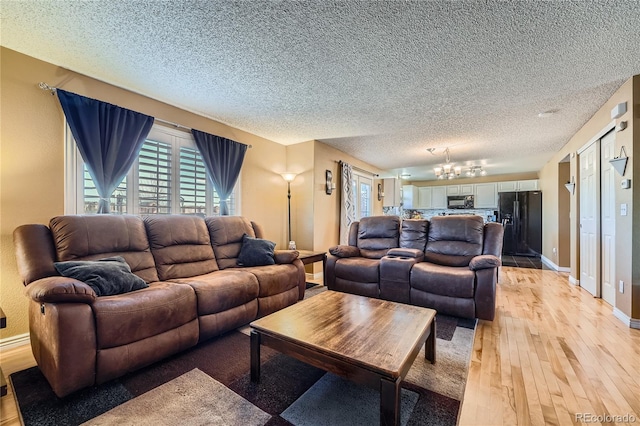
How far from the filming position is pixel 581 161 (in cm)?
403

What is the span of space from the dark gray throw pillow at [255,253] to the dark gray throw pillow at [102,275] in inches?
45.0

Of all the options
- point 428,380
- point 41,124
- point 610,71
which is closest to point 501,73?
point 610,71

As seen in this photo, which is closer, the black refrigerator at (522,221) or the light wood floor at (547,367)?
the light wood floor at (547,367)

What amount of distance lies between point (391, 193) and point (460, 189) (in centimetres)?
283

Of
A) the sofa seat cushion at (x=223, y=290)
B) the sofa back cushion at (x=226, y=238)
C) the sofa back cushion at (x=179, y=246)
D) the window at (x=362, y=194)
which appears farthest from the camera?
the window at (x=362, y=194)

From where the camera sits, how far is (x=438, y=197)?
28.8 ft

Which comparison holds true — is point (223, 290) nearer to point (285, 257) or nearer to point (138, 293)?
point (138, 293)

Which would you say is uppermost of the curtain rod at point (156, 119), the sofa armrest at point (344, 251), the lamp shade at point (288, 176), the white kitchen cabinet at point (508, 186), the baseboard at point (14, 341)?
the curtain rod at point (156, 119)

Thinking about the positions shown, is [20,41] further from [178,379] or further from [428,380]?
[428,380]

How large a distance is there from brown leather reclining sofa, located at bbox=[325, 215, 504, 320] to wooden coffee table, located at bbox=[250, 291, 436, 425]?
1045mm

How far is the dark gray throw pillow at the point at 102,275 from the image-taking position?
6.08ft

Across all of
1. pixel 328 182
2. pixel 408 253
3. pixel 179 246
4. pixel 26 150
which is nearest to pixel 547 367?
pixel 408 253

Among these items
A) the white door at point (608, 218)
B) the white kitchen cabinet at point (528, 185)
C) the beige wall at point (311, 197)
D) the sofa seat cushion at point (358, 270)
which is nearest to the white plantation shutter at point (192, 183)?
the beige wall at point (311, 197)

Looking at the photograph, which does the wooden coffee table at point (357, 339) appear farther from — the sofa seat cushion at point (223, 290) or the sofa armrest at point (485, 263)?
the sofa armrest at point (485, 263)
